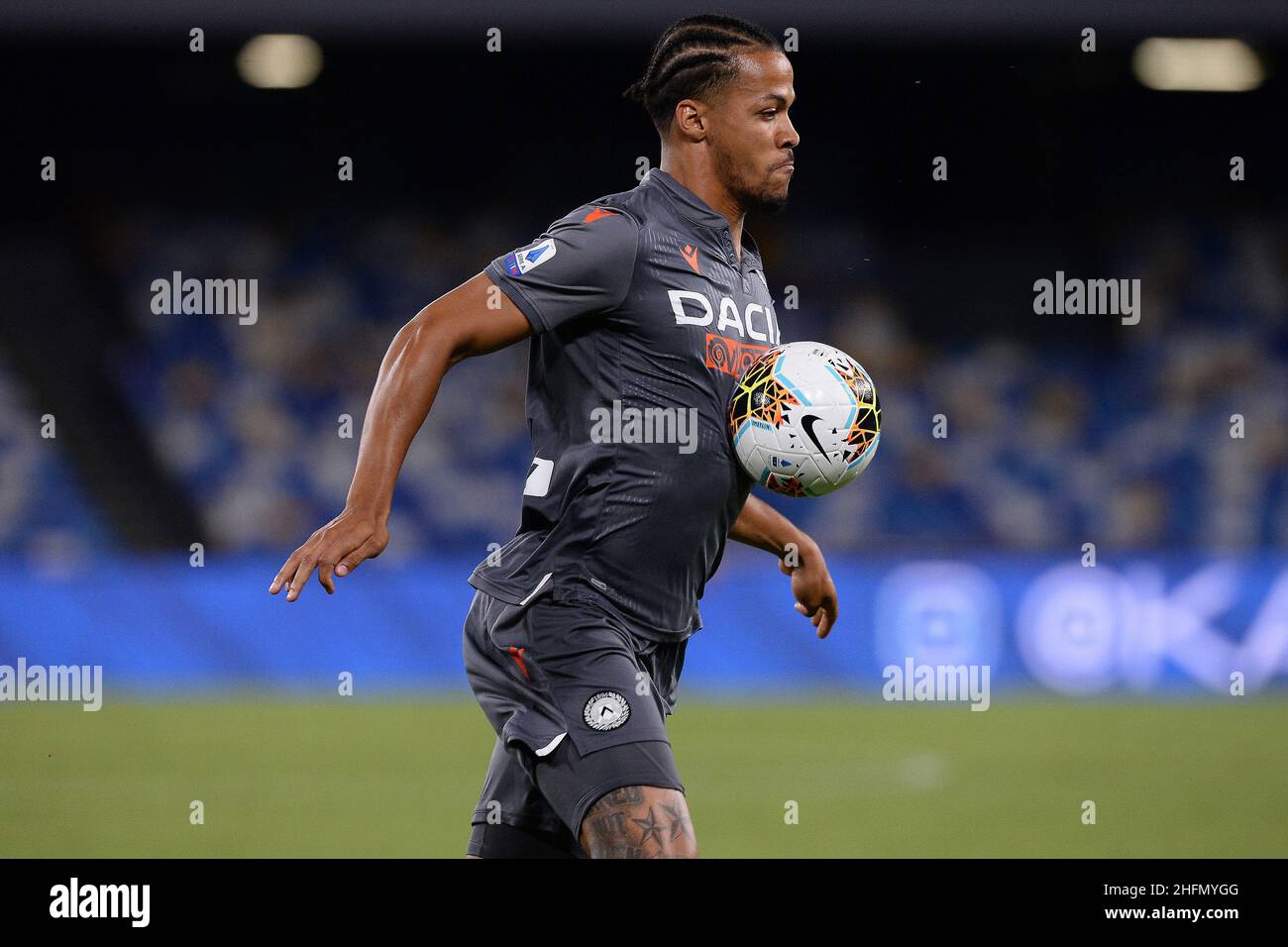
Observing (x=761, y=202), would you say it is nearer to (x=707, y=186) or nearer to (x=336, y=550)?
(x=707, y=186)

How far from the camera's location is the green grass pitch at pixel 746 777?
6.71 metres

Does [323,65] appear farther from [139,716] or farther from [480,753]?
[480,753]

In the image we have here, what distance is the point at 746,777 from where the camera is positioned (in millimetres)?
8273

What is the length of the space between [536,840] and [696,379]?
1.16 m

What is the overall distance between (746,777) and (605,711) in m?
5.15

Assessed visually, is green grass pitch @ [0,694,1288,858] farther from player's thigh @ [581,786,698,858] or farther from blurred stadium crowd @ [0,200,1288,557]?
player's thigh @ [581,786,698,858]

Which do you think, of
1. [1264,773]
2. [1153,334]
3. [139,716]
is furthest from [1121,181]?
[139,716]

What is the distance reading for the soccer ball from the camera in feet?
11.7

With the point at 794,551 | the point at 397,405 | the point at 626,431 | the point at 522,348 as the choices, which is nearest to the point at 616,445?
the point at 626,431

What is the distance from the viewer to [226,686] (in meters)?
11.1

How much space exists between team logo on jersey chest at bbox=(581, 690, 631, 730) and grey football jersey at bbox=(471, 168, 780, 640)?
0.27 metres

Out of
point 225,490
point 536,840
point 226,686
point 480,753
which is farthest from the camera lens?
point 225,490

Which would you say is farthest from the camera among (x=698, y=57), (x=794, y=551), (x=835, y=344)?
(x=835, y=344)

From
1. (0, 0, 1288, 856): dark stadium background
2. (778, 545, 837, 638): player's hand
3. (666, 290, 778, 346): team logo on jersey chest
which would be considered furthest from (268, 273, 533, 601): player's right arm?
(0, 0, 1288, 856): dark stadium background
